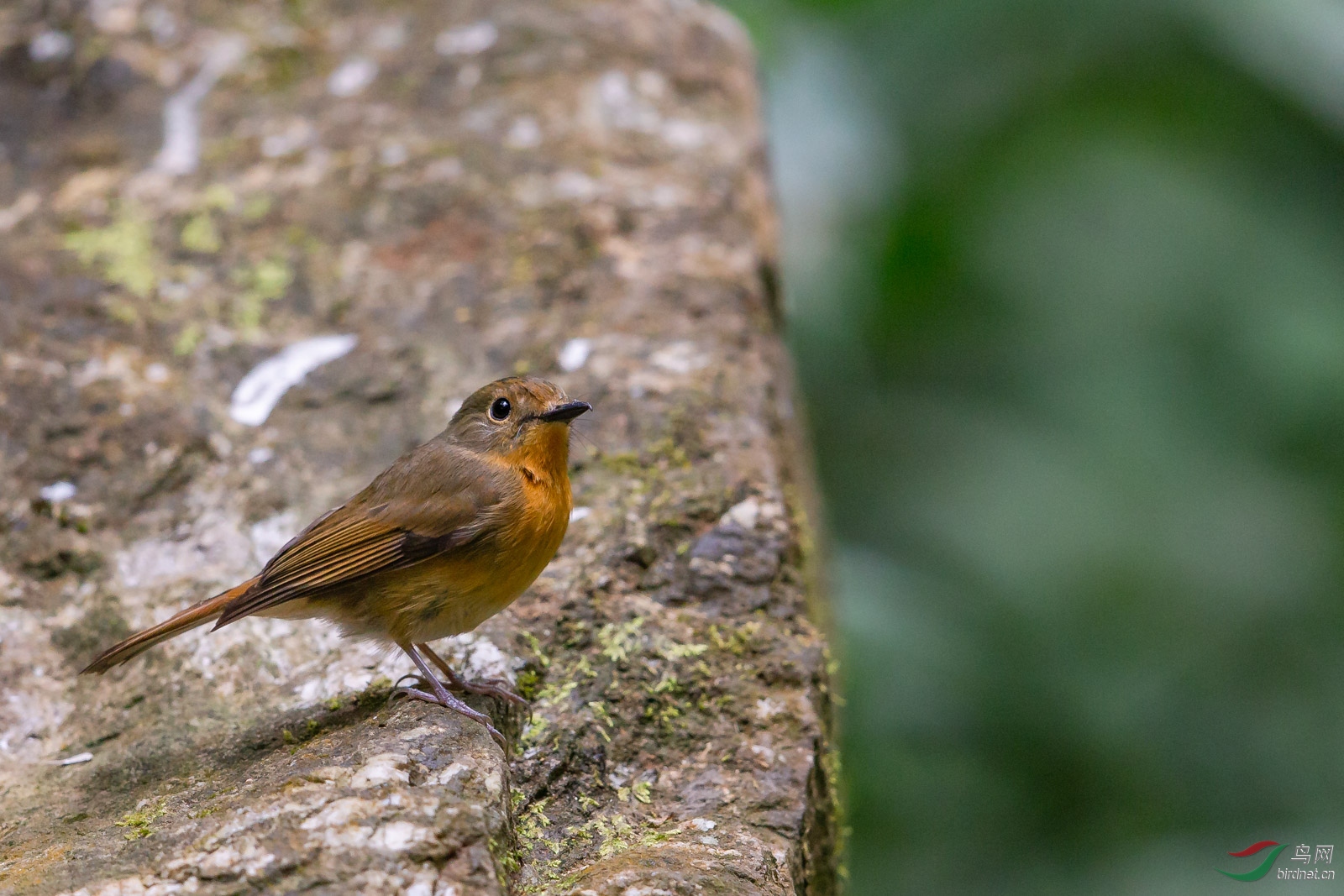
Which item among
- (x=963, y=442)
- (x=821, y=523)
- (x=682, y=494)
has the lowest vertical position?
(x=821, y=523)

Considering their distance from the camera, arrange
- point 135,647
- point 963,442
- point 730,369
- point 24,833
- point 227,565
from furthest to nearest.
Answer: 1. point 963,442
2. point 730,369
3. point 227,565
4. point 135,647
5. point 24,833

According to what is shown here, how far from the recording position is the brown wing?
2793mm

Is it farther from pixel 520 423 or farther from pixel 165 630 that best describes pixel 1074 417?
pixel 165 630

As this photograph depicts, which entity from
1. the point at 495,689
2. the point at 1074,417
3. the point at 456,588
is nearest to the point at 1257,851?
the point at 1074,417

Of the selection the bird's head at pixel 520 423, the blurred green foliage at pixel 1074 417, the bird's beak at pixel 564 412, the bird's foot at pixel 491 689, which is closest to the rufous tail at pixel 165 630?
the bird's foot at pixel 491 689

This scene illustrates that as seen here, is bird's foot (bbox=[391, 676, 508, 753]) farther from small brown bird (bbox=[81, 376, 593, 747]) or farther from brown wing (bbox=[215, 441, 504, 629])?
brown wing (bbox=[215, 441, 504, 629])

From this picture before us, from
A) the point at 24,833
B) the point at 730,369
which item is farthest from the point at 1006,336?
the point at 24,833

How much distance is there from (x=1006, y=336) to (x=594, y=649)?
302cm

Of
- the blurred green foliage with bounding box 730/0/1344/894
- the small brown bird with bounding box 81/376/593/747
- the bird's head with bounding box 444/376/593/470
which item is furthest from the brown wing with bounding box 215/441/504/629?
the blurred green foliage with bounding box 730/0/1344/894

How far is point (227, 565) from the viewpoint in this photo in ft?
10.6

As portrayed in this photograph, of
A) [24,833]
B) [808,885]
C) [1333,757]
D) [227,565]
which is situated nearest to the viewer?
[24,833]

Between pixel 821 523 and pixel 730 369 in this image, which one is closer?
pixel 730 369

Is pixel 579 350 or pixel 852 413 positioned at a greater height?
pixel 579 350

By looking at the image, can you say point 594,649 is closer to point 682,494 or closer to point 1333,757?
point 682,494
